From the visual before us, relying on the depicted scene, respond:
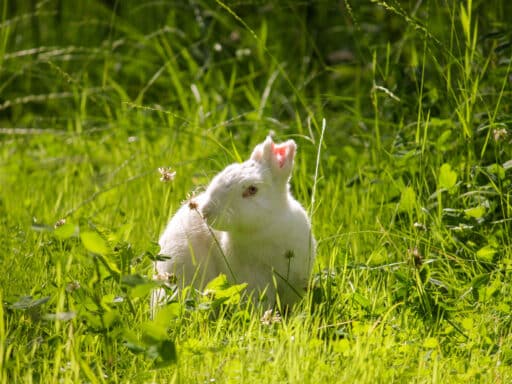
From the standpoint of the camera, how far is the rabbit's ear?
11.6ft

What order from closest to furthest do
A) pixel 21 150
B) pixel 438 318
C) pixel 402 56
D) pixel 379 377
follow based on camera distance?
pixel 379 377
pixel 438 318
pixel 21 150
pixel 402 56

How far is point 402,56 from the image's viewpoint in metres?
6.91

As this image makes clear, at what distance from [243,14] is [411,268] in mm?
4255

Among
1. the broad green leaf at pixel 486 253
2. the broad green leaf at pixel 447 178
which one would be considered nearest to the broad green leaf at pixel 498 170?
the broad green leaf at pixel 447 178

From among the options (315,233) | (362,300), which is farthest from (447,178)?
(362,300)

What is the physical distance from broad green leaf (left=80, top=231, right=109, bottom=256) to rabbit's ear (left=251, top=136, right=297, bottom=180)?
1.05m

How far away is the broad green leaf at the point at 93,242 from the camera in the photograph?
259 centimetres

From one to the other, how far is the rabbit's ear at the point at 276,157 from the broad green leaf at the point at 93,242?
1.05 metres

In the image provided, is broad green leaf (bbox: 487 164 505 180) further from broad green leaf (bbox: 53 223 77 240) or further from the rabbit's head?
broad green leaf (bbox: 53 223 77 240)

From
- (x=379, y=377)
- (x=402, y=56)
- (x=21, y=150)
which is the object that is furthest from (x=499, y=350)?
(x=402, y=56)

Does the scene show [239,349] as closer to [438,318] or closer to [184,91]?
[438,318]

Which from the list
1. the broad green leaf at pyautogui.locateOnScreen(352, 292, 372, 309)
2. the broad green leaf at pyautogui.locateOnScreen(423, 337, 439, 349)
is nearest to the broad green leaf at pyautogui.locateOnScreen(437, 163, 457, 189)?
the broad green leaf at pyautogui.locateOnScreen(352, 292, 372, 309)

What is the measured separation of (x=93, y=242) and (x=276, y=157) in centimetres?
113

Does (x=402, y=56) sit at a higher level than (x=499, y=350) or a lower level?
higher
